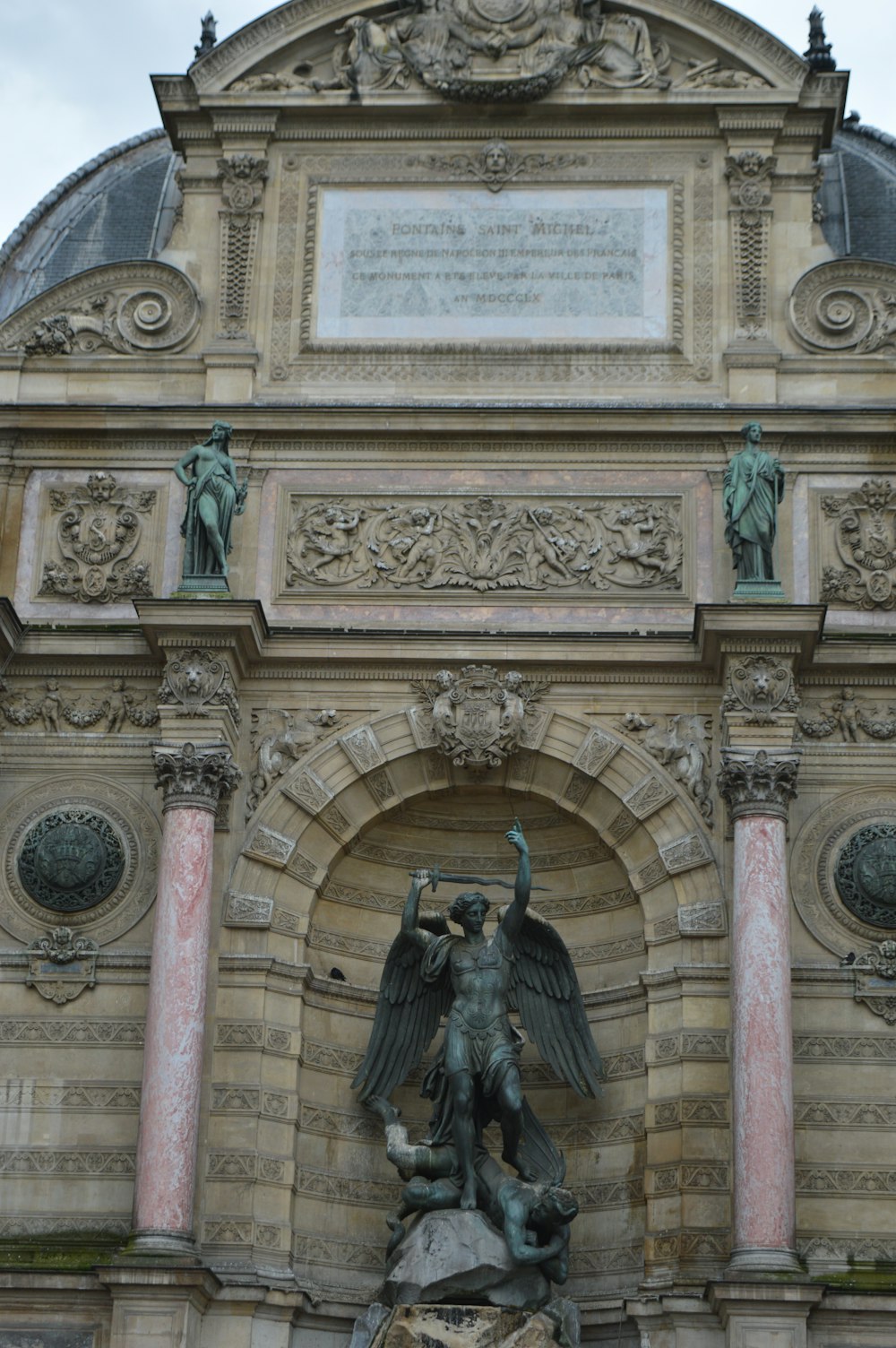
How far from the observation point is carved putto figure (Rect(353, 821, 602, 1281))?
1642 centimetres

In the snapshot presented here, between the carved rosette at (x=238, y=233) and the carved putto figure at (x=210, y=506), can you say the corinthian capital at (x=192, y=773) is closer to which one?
the carved putto figure at (x=210, y=506)

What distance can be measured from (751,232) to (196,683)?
5527 mm

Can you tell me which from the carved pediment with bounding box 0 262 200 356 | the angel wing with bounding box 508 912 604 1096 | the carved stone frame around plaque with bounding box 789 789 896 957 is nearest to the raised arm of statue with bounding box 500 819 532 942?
the angel wing with bounding box 508 912 604 1096

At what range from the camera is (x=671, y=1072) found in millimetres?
17078

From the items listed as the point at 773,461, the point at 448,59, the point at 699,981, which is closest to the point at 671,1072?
the point at 699,981

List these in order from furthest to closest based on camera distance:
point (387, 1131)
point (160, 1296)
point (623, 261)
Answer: point (623, 261) → point (387, 1131) → point (160, 1296)

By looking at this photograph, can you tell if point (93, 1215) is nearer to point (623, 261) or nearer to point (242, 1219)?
point (242, 1219)

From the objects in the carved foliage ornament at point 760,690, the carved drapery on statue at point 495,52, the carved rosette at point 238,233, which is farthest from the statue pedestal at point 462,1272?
the carved drapery on statue at point 495,52

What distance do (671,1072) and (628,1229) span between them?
3.81 ft

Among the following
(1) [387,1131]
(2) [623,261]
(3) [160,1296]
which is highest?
(2) [623,261]

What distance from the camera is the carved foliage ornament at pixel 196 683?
1762 cm

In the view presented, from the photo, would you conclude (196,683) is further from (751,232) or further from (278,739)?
(751,232)

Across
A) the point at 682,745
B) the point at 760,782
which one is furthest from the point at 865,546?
the point at 760,782

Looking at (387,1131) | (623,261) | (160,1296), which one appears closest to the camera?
(160,1296)
